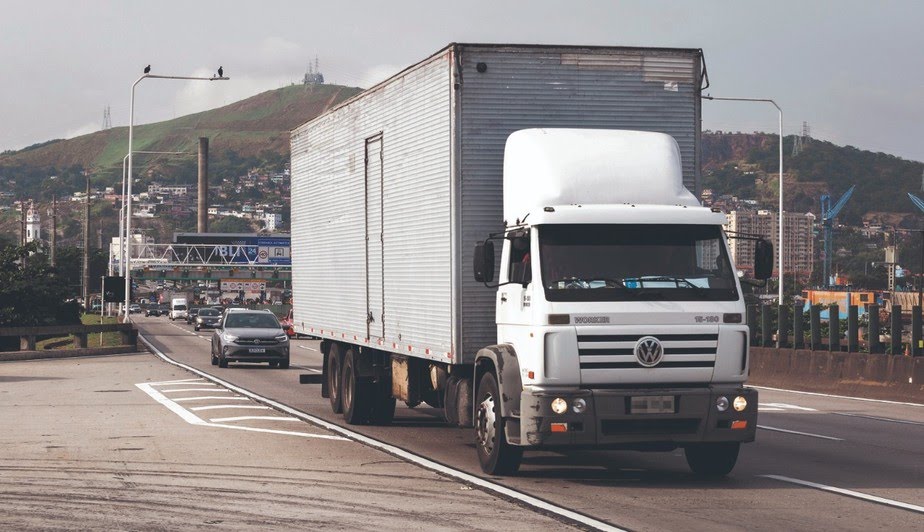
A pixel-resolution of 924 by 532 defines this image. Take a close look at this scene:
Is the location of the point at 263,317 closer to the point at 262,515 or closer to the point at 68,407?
the point at 68,407

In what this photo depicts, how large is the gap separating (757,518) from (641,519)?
95 centimetres

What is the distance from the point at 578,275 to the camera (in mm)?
12461

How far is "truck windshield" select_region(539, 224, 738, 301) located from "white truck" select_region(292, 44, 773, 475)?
0.6 inches

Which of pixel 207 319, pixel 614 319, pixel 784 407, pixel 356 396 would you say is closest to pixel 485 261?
pixel 614 319

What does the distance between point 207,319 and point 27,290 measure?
25.5 m

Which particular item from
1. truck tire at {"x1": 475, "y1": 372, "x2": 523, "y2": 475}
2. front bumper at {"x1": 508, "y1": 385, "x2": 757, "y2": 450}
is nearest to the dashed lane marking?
truck tire at {"x1": 475, "y1": 372, "x2": 523, "y2": 475}

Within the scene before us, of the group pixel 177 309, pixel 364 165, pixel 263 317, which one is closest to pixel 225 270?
pixel 177 309

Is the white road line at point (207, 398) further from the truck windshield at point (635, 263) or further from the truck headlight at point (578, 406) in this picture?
the truck headlight at point (578, 406)

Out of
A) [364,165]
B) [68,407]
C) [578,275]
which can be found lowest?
[68,407]

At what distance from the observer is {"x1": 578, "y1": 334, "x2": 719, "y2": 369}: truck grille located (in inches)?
482

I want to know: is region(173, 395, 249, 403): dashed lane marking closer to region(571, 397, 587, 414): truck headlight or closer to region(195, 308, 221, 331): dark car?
region(571, 397, 587, 414): truck headlight

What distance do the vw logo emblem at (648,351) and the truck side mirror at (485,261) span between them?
1564 millimetres

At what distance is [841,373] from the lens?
29.1 meters

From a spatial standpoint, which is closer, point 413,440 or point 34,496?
point 34,496
